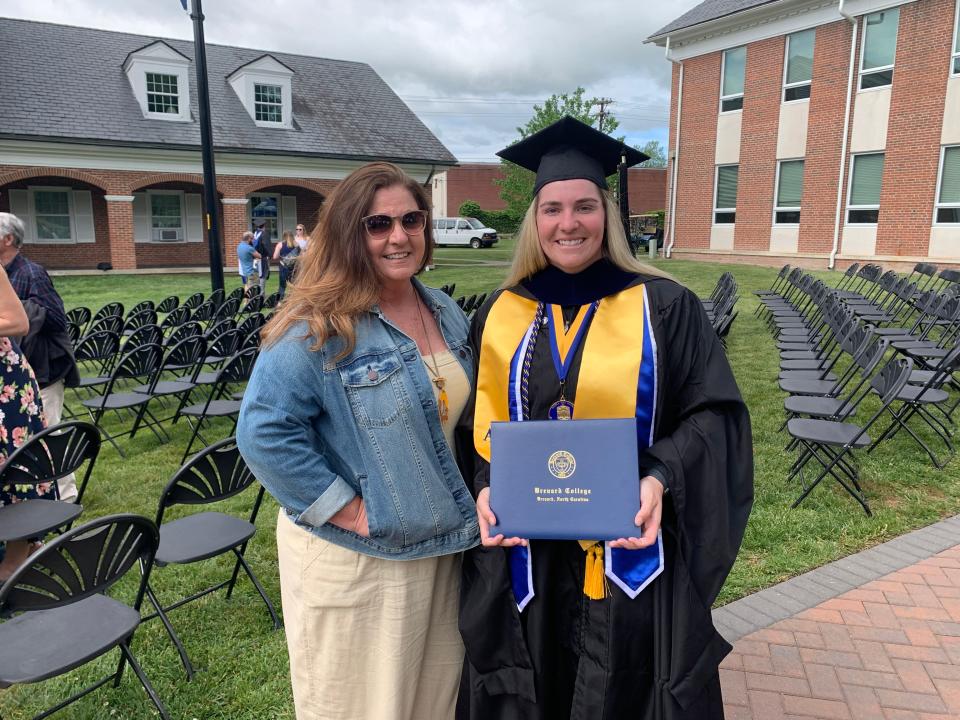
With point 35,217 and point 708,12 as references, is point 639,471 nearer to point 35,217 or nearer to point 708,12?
point 708,12

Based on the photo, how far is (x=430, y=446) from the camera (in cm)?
180

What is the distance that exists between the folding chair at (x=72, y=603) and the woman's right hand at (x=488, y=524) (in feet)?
4.15

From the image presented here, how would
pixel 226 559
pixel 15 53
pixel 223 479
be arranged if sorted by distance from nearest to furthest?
pixel 223 479 → pixel 226 559 → pixel 15 53

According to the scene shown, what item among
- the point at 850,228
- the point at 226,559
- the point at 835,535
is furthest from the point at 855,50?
the point at 226,559

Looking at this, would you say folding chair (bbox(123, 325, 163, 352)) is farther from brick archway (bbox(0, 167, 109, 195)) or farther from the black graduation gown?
brick archway (bbox(0, 167, 109, 195))

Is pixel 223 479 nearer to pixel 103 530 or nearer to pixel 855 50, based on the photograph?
pixel 103 530

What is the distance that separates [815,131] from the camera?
56.2ft

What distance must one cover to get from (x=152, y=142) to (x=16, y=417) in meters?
17.6

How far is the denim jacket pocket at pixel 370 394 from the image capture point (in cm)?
174

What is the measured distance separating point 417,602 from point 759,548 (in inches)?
100

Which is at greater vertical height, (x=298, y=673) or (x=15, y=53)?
(x=15, y=53)

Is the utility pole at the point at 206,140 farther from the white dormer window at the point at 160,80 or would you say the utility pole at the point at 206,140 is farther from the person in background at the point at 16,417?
the white dormer window at the point at 160,80

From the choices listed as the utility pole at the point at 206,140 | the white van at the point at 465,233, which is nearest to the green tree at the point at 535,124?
the white van at the point at 465,233

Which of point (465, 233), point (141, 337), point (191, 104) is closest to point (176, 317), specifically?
point (141, 337)
